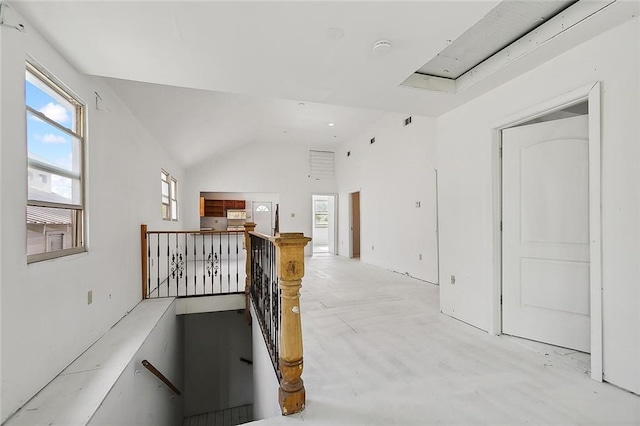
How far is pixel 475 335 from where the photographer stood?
2.86 metres

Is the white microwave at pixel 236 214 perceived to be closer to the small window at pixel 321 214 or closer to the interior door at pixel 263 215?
the interior door at pixel 263 215

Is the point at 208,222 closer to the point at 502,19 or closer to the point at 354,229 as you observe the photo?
the point at 354,229

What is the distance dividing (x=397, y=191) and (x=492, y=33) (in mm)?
4233

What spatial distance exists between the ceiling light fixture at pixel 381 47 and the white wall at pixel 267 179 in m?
6.99

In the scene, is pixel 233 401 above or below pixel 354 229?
below

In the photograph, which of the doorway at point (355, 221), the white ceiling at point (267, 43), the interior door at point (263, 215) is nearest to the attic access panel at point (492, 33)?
the white ceiling at point (267, 43)

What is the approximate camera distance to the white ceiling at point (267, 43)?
164 cm

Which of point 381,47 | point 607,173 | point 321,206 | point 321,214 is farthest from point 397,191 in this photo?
point 321,206

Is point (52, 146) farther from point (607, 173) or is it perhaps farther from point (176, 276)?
point (607, 173)

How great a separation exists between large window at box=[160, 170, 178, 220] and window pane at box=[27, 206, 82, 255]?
131 inches

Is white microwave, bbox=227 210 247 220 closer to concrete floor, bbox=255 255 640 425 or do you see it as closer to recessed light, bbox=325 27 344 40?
concrete floor, bbox=255 255 640 425

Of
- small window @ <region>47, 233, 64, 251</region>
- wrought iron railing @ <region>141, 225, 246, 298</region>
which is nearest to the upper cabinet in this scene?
wrought iron railing @ <region>141, 225, 246, 298</region>

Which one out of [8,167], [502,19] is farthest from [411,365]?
[8,167]

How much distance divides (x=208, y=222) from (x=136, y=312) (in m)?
6.08
